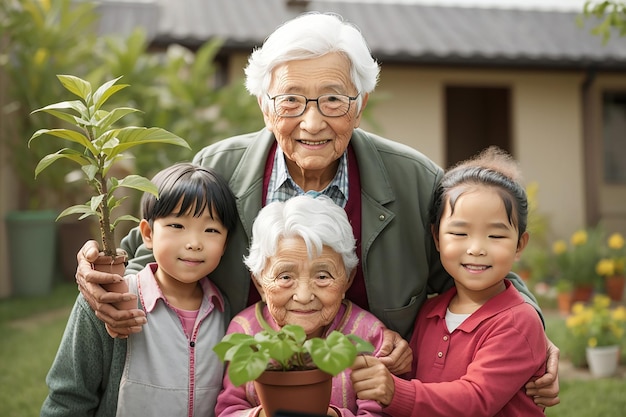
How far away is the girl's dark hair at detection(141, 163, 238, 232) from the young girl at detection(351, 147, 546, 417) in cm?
79

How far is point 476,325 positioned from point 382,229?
55 cm

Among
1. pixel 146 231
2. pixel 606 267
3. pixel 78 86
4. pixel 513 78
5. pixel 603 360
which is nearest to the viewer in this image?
pixel 78 86

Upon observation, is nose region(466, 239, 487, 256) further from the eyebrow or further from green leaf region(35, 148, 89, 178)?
green leaf region(35, 148, 89, 178)

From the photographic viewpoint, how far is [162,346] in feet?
8.30

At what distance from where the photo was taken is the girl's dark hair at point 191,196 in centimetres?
252

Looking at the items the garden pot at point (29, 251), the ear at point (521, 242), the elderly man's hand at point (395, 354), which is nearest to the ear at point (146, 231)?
the elderly man's hand at point (395, 354)

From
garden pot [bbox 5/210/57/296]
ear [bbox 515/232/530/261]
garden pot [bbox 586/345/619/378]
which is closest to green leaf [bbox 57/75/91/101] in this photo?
ear [bbox 515/232/530/261]

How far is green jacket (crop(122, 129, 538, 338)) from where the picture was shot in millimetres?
2793

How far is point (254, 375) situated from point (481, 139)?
14166mm

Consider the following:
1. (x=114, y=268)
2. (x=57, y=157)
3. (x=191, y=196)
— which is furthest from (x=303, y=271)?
(x=57, y=157)

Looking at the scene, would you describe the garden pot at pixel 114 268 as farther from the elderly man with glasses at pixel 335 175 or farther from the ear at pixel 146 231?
the ear at pixel 146 231

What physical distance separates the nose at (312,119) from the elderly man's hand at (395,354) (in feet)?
2.54

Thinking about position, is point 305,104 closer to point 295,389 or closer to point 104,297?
point 104,297

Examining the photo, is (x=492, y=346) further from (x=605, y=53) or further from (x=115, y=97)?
(x=605, y=53)
